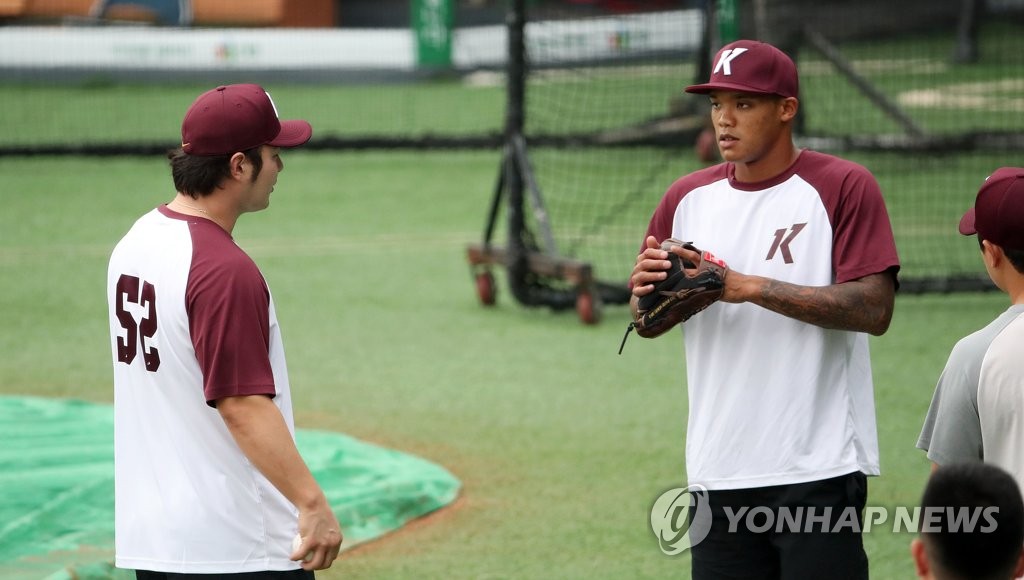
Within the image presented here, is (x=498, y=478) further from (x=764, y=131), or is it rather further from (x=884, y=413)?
(x=764, y=131)

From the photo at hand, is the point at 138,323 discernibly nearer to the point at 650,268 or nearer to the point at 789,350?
the point at 650,268

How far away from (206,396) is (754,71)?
1821mm

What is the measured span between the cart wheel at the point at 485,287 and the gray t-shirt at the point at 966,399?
300 inches

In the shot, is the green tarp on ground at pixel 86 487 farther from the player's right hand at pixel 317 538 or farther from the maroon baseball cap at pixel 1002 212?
the maroon baseball cap at pixel 1002 212

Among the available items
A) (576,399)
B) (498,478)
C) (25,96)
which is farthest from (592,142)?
(25,96)

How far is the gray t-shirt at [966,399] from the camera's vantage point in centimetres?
326

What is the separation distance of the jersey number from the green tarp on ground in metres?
2.12

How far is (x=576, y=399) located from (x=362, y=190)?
323 inches

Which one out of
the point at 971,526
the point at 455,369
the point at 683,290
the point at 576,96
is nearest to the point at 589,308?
the point at 455,369

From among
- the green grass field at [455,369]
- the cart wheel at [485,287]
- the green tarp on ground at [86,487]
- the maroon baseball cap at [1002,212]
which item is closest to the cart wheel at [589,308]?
the green grass field at [455,369]

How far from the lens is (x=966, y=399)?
3.29m

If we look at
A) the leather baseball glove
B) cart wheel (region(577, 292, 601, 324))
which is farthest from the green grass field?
the leather baseball glove

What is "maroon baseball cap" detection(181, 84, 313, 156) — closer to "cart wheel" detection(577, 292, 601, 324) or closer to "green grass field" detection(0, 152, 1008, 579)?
"green grass field" detection(0, 152, 1008, 579)

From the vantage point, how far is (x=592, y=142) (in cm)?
1510
